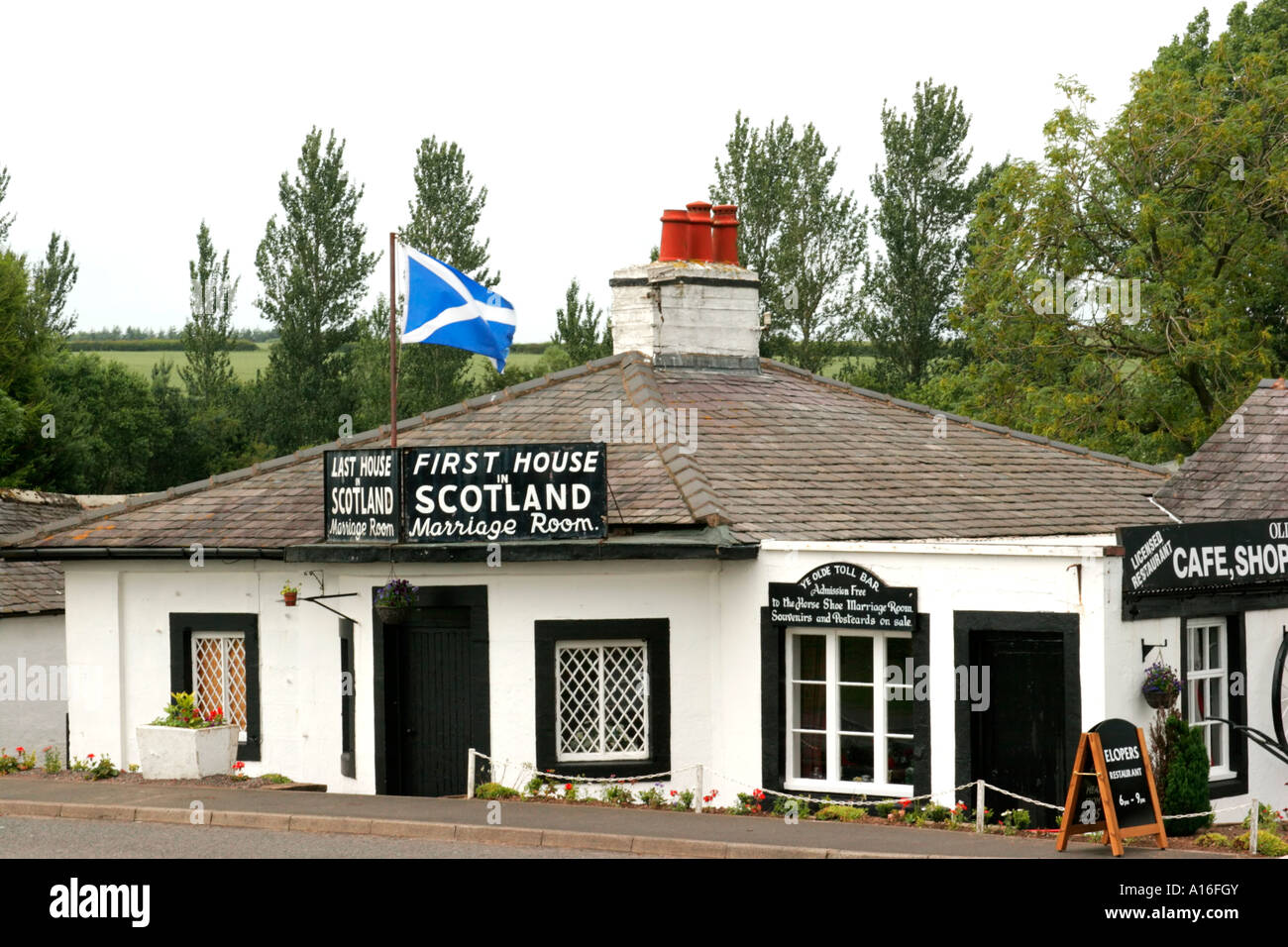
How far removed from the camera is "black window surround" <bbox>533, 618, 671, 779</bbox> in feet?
57.4

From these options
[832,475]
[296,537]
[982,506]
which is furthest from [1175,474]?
[296,537]

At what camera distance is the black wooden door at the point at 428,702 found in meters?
18.0

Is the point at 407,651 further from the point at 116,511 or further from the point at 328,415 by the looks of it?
the point at 328,415

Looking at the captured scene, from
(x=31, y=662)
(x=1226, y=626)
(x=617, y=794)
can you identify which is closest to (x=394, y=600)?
(x=617, y=794)

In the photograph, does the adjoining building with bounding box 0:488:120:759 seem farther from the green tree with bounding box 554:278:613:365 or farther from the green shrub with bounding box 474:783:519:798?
the green tree with bounding box 554:278:613:365

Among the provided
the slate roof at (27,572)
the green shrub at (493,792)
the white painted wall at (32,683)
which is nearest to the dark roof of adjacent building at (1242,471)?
the green shrub at (493,792)

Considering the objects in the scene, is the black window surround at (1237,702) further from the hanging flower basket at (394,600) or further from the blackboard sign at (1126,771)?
the hanging flower basket at (394,600)

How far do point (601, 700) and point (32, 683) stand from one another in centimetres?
1326

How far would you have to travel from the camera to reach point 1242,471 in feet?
71.2

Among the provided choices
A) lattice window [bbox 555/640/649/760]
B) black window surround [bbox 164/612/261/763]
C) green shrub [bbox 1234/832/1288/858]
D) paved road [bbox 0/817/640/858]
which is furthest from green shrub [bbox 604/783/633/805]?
green shrub [bbox 1234/832/1288/858]

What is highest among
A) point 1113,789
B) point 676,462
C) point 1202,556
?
point 676,462

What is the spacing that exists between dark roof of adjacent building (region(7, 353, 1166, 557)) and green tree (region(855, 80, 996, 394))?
35.1m

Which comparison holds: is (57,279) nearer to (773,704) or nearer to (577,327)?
(577,327)

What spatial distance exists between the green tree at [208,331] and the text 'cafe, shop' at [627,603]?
47.0m
